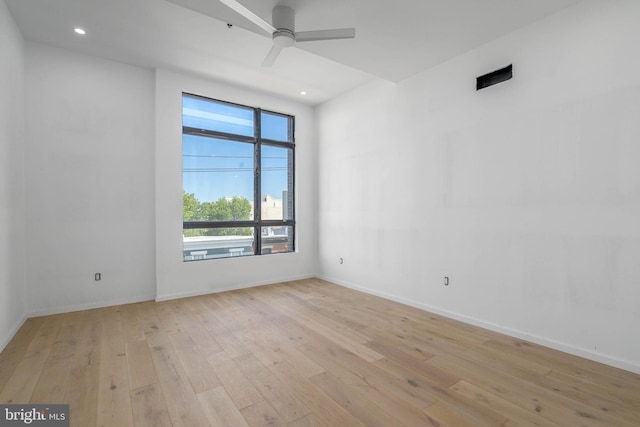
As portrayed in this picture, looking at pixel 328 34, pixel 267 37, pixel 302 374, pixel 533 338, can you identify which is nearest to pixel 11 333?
pixel 302 374

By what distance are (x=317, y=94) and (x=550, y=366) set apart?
181 inches

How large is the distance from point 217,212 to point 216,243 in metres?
0.49

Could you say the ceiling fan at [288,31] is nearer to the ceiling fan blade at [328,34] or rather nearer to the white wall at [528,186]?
the ceiling fan blade at [328,34]

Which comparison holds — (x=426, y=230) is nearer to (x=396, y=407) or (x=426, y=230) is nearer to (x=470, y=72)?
(x=470, y=72)

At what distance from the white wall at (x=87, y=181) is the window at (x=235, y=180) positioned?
1.78 ft

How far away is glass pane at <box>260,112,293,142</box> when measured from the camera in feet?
16.7

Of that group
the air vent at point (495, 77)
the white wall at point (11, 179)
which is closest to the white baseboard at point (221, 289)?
the white wall at point (11, 179)

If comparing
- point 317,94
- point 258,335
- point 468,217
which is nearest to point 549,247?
point 468,217

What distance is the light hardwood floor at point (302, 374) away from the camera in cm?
177

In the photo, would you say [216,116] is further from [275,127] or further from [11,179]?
[11,179]

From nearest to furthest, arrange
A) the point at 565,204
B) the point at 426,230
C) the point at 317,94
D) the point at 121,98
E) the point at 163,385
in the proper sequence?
1. the point at 163,385
2. the point at 565,204
3. the point at 426,230
4. the point at 121,98
5. the point at 317,94

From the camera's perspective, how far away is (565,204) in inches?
102

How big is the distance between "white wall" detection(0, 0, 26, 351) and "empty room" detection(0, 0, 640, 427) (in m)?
0.04

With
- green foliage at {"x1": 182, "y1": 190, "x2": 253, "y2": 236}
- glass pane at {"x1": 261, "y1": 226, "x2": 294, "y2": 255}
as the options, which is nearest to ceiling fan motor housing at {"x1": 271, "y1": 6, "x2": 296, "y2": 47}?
green foliage at {"x1": 182, "y1": 190, "x2": 253, "y2": 236}
